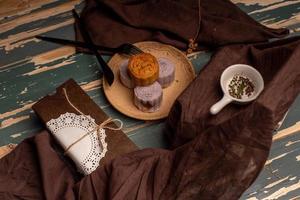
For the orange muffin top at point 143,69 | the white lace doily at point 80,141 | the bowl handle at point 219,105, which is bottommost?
the white lace doily at point 80,141

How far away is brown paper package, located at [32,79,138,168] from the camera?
820 millimetres

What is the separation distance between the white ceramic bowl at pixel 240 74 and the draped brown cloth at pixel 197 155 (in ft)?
0.06

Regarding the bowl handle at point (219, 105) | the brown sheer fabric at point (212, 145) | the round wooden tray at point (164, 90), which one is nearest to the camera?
the brown sheer fabric at point (212, 145)

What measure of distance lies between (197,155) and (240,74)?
0.91ft

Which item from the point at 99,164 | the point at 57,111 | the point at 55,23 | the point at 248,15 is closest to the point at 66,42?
the point at 55,23

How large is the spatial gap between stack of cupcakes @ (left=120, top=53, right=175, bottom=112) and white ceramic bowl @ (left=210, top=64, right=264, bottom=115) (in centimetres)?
12

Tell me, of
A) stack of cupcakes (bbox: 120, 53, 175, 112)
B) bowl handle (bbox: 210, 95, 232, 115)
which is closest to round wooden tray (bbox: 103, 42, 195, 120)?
stack of cupcakes (bbox: 120, 53, 175, 112)

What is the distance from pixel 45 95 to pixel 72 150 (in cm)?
19

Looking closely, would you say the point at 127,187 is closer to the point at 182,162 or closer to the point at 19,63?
the point at 182,162

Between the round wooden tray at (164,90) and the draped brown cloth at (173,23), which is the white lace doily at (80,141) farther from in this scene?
the draped brown cloth at (173,23)

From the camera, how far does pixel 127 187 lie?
0.70 metres

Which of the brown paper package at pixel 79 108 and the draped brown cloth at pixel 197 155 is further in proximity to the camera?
the brown paper package at pixel 79 108

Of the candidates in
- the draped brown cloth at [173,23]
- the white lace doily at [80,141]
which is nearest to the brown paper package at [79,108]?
the white lace doily at [80,141]

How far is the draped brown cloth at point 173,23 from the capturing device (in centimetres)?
97
